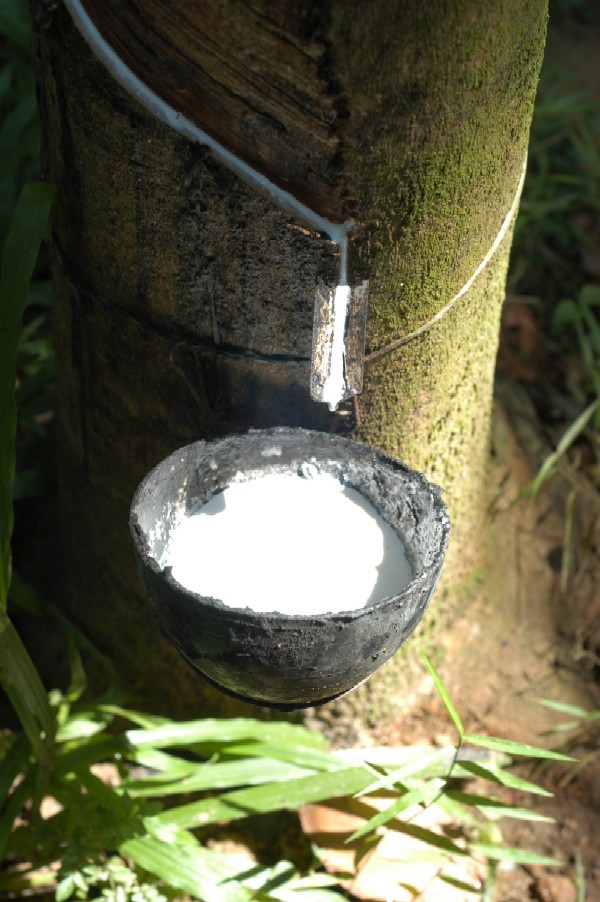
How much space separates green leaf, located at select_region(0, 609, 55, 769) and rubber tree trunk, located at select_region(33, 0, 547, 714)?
33 centimetres

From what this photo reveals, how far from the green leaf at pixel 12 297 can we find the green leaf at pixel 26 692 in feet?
0.26

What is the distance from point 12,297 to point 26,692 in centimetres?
70

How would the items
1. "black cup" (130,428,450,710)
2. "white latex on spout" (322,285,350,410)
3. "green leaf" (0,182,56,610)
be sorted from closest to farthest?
"black cup" (130,428,450,710) < "white latex on spout" (322,285,350,410) < "green leaf" (0,182,56,610)

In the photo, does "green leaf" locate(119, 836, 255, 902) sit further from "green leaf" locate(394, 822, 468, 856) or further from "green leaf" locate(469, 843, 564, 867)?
"green leaf" locate(469, 843, 564, 867)

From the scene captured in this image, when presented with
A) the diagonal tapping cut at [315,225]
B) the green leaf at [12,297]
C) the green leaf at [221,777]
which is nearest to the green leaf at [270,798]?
the green leaf at [221,777]

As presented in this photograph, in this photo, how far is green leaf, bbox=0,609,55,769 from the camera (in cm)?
170

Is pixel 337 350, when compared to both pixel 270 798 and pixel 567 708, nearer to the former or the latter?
pixel 270 798

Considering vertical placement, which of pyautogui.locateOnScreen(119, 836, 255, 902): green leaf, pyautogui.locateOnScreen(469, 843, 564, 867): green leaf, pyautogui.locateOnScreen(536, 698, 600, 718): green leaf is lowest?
pyautogui.locateOnScreen(119, 836, 255, 902): green leaf

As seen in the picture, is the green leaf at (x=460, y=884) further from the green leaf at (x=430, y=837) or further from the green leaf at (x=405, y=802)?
the green leaf at (x=405, y=802)

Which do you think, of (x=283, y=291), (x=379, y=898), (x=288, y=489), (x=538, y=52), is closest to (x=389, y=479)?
(x=288, y=489)

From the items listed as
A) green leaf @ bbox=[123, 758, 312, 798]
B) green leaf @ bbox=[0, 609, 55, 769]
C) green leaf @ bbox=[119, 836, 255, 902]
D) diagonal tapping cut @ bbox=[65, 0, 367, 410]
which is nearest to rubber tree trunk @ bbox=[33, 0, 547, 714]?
diagonal tapping cut @ bbox=[65, 0, 367, 410]

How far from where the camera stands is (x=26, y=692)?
1.79m

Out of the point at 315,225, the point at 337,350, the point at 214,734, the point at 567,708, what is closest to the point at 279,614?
the point at 337,350

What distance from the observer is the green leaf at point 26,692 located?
170 centimetres
